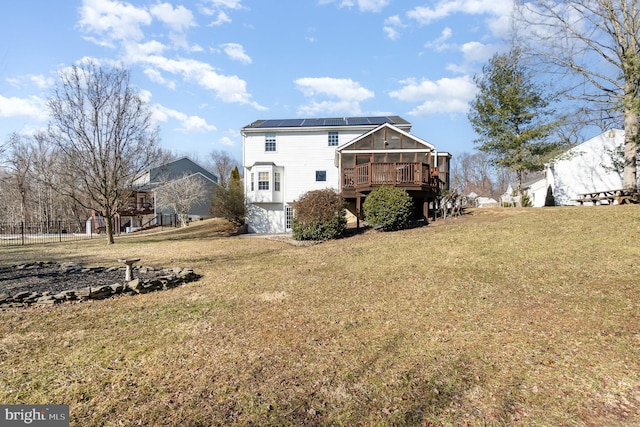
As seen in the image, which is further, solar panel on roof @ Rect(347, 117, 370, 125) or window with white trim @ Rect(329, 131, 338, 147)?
solar panel on roof @ Rect(347, 117, 370, 125)

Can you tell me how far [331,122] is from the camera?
A: 22.4 meters

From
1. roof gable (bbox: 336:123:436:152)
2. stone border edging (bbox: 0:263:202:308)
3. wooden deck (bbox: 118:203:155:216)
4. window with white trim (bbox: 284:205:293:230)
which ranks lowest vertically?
stone border edging (bbox: 0:263:202:308)

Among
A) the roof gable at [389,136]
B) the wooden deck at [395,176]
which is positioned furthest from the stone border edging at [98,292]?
the roof gable at [389,136]

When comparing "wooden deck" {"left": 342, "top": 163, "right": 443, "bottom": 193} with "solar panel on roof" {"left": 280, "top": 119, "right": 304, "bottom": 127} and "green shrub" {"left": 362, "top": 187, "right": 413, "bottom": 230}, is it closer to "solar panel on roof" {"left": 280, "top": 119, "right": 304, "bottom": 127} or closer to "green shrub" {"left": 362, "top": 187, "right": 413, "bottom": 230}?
"green shrub" {"left": 362, "top": 187, "right": 413, "bottom": 230}

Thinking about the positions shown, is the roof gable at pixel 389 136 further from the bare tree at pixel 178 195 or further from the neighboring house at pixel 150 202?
the neighboring house at pixel 150 202

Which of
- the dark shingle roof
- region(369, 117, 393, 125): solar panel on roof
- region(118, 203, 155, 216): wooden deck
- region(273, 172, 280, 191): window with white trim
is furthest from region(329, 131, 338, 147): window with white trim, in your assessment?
region(118, 203, 155, 216): wooden deck

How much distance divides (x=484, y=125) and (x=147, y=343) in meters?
18.0

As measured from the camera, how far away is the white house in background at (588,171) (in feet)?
61.9

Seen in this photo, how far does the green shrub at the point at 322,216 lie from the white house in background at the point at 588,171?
43.5ft

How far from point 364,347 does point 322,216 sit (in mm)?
9678

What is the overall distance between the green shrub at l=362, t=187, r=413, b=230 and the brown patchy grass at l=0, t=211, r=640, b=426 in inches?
179

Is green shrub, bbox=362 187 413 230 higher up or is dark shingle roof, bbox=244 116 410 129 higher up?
dark shingle roof, bbox=244 116 410 129

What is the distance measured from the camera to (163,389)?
134 inches

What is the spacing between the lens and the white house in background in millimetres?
18875
